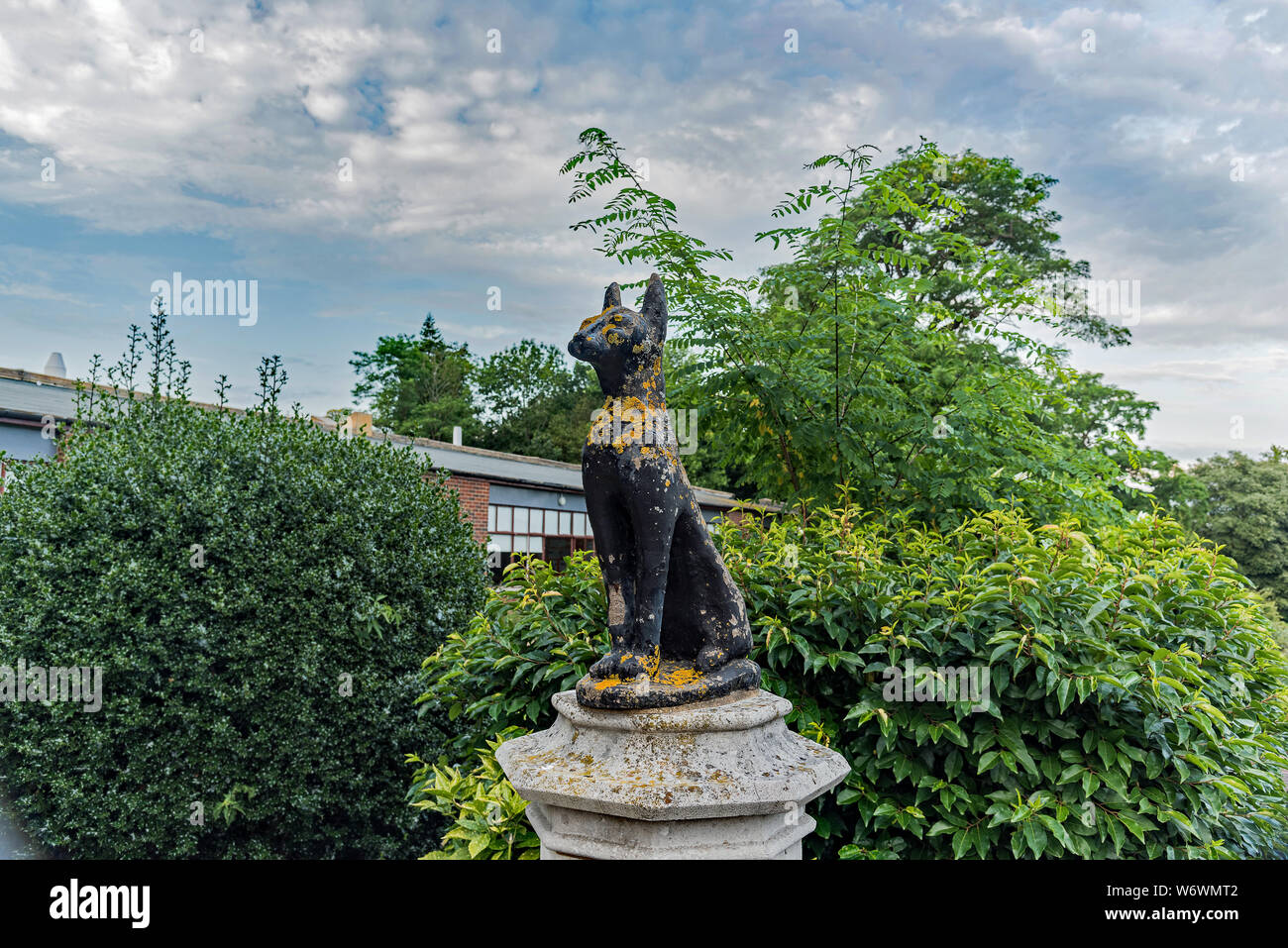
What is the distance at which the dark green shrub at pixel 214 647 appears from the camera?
191 inches

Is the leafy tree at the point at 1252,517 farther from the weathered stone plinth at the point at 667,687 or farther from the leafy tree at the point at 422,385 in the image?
the leafy tree at the point at 422,385

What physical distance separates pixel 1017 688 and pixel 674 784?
1.92 m

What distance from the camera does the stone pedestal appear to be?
2.29 metres

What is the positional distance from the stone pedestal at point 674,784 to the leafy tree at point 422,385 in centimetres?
2840

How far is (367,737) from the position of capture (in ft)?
17.4

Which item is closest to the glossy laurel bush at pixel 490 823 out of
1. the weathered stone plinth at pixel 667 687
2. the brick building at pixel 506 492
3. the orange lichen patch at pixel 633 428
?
the weathered stone plinth at pixel 667 687

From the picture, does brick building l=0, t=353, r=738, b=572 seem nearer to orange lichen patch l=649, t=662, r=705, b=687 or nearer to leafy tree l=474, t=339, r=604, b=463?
orange lichen patch l=649, t=662, r=705, b=687

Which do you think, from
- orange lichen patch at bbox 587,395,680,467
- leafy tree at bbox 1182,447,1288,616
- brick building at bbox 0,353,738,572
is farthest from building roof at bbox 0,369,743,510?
Result: leafy tree at bbox 1182,447,1288,616

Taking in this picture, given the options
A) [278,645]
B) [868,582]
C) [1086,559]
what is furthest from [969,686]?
[278,645]

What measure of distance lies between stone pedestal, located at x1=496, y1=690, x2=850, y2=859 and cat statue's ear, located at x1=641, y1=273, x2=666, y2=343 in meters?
1.34

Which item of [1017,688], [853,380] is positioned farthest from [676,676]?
[853,380]

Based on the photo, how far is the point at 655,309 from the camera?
8.71ft

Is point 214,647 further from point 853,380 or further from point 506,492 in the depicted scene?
point 506,492
